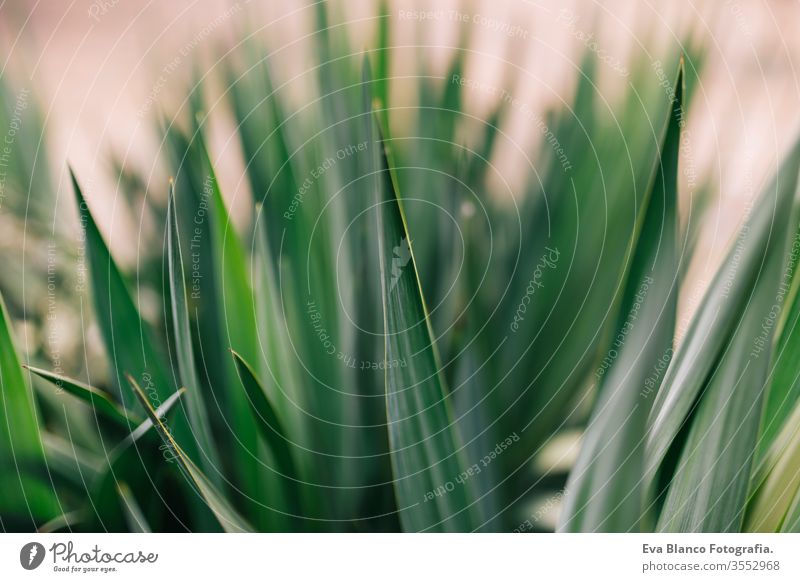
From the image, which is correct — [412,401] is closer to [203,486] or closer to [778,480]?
[203,486]

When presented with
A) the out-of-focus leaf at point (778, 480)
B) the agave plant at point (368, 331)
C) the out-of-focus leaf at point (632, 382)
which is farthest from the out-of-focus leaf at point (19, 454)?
the out-of-focus leaf at point (778, 480)

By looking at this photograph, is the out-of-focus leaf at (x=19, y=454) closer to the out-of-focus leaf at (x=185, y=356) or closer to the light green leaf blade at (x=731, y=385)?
the out-of-focus leaf at (x=185, y=356)

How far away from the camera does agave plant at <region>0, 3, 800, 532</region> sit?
471 millimetres

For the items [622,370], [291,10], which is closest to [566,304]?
[622,370]

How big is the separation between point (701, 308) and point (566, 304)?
0.31 ft

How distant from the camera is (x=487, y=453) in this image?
491 millimetres

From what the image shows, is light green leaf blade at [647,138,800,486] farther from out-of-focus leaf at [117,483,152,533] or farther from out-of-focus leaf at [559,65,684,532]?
out-of-focus leaf at [117,483,152,533]

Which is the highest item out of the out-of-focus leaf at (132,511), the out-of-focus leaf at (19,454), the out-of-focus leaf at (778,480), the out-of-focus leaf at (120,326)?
the out-of-focus leaf at (120,326)

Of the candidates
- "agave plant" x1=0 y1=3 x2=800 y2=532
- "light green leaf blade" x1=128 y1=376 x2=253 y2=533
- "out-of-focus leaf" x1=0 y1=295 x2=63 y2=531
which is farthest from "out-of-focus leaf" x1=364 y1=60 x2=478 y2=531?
"out-of-focus leaf" x1=0 y1=295 x2=63 y2=531
